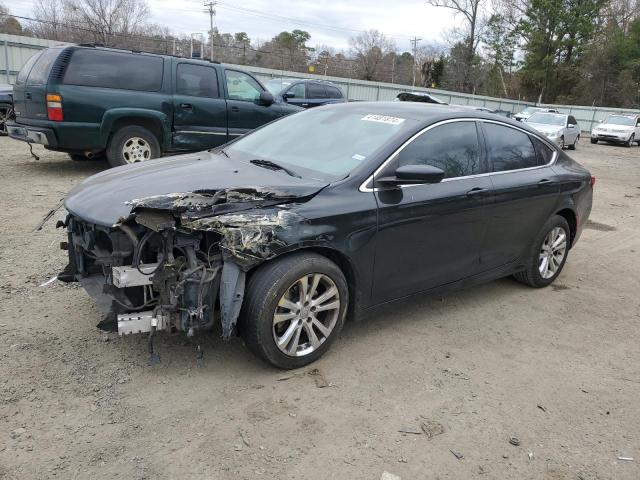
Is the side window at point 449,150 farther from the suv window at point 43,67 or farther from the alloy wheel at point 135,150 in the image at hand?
the suv window at point 43,67

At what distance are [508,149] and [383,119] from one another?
1279 mm

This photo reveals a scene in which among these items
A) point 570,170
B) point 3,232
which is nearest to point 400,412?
point 570,170

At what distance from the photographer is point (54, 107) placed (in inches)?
302

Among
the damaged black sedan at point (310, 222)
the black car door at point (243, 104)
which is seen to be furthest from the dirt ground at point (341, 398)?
the black car door at point (243, 104)

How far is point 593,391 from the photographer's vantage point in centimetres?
351

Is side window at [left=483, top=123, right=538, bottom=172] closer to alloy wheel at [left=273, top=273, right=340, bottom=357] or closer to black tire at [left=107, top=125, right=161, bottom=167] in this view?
alloy wheel at [left=273, top=273, right=340, bottom=357]

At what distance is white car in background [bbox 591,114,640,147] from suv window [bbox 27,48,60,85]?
26039 millimetres

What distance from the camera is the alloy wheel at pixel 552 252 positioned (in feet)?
16.9

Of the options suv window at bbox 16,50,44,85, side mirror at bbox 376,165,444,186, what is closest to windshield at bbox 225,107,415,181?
side mirror at bbox 376,165,444,186

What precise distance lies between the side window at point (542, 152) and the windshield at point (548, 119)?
17.7m

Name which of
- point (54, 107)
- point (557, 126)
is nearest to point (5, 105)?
point (54, 107)

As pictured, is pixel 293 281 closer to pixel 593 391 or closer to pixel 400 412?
pixel 400 412

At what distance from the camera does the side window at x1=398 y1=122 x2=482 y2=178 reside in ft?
12.7

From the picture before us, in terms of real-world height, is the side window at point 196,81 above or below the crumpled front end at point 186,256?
above
